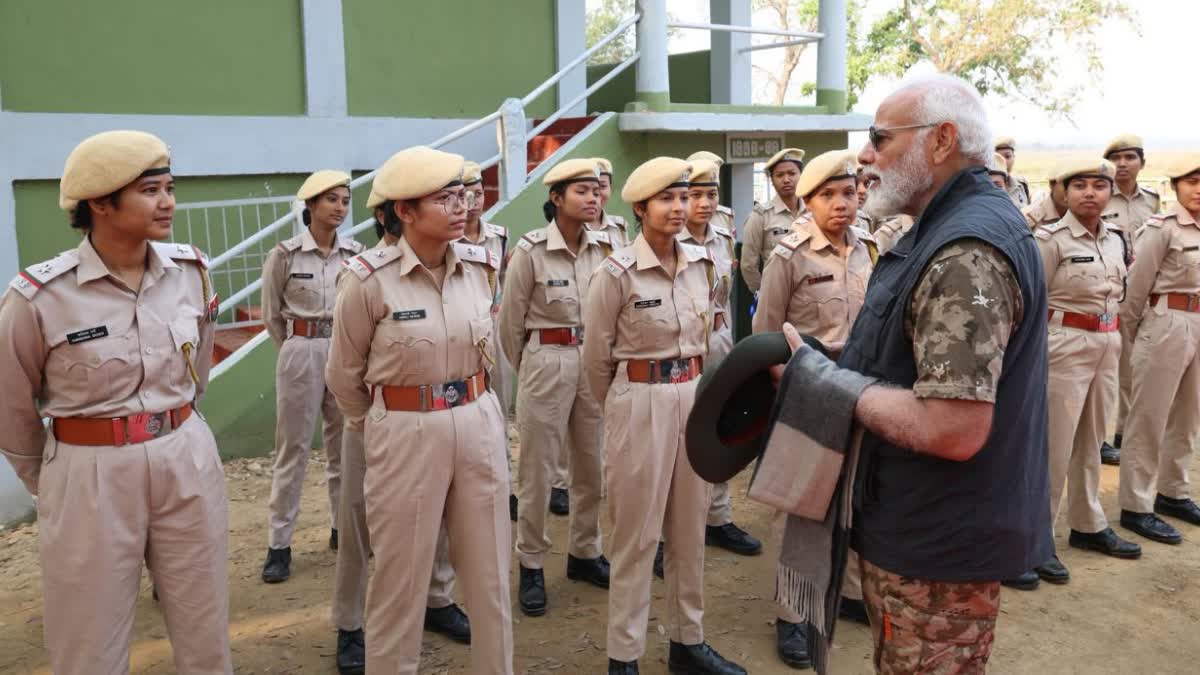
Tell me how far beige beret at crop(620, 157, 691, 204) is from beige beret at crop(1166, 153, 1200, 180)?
353 centimetres

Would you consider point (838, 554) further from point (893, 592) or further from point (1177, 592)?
point (1177, 592)

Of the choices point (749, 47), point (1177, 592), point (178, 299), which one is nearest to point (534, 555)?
point (178, 299)

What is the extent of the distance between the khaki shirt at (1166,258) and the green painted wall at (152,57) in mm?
6823

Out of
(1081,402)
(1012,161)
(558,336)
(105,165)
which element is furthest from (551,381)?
(1012,161)

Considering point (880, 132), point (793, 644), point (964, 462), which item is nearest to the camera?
point (964, 462)

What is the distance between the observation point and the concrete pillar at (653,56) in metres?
9.19

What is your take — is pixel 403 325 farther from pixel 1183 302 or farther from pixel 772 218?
pixel 772 218

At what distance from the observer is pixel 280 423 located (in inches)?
221

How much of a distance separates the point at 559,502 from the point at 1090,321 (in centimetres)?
341

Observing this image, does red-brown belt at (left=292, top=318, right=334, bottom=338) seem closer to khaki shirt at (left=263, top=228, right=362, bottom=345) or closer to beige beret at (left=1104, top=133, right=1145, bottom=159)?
khaki shirt at (left=263, top=228, right=362, bottom=345)

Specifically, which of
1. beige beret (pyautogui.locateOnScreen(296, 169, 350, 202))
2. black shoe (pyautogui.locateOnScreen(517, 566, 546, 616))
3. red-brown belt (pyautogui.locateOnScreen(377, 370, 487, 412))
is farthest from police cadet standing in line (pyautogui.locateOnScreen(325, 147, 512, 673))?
beige beret (pyautogui.locateOnScreen(296, 169, 350, 202))

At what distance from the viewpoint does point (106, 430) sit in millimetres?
3139

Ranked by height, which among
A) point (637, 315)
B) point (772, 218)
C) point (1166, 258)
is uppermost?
point (772, 218)

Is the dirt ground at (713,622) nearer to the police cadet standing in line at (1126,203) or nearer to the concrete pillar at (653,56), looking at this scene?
the police cadet standing in line at (1126,203)
